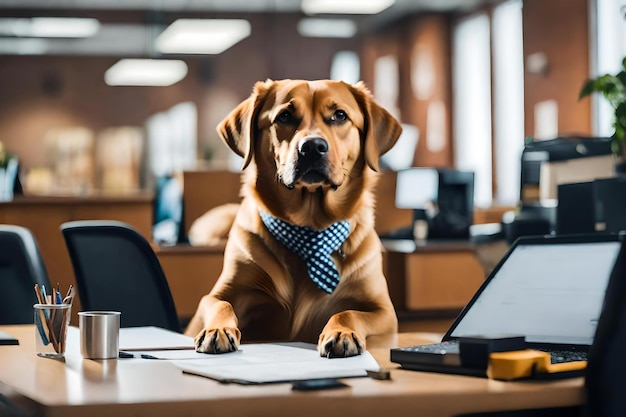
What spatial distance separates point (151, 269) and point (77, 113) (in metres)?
8.73

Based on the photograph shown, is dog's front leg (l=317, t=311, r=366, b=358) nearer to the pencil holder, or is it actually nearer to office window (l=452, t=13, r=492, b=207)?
the pencil holder

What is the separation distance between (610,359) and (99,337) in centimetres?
66

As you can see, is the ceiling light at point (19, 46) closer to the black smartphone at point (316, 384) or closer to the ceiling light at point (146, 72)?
the ceiling light at point (146, 72)

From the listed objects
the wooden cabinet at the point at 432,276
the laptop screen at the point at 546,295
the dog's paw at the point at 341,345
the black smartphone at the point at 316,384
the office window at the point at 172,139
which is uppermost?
the office window at the point at 172,139

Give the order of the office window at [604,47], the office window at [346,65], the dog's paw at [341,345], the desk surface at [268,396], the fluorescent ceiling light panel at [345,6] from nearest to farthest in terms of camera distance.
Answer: the desk surface at [268,396]
the dog's paw at [341,345]
the office window at [604,47]
the fluorescent ceiling light panel at [345,6]
the office window at [346,65]

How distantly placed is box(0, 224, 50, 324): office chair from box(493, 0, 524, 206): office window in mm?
7955

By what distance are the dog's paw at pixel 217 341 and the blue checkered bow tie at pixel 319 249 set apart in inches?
14.7

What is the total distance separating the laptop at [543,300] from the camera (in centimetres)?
121

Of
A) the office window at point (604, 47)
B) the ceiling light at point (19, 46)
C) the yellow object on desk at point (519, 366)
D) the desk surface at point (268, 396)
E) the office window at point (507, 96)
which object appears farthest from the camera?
the ceiling light at point (19, 46)

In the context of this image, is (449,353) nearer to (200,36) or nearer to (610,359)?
(610,359)

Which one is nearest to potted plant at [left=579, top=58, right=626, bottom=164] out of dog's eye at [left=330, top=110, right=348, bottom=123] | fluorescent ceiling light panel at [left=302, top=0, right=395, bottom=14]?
dog's eye at [left=330, top=110, right=348, bottom=123]

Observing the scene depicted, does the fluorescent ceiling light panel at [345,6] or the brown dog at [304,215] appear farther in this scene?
the fluorescent ceiling light panel at [345,6]

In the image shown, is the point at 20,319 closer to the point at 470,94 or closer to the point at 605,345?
the point at 605,345

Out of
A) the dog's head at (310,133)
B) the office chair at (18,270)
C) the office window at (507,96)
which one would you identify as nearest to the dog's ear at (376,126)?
the dog's head at (310,133)
